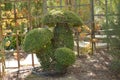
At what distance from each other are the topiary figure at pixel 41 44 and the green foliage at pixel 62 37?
16 centimetres

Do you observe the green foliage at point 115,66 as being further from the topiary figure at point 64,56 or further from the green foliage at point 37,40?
the green foliage at point 37,40

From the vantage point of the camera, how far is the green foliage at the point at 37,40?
19.6 feet

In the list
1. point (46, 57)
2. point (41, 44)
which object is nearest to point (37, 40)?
point (41, 44)

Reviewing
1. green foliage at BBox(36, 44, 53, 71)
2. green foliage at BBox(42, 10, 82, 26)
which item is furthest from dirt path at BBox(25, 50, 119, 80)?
green foliage at BBox(42, 10, 82, 26)

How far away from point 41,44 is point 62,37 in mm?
448

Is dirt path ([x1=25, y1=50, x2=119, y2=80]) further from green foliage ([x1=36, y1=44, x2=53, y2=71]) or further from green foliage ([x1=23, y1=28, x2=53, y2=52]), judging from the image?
green foliage ([x1=23, y1=28, x2=53, y2=52])

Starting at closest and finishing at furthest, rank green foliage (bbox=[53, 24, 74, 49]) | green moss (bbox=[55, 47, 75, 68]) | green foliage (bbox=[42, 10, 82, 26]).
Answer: green moss (bbox=[55, 47, 75, 68])
green foliage (bbox=[42, 10, 82, 26])
green foliage (bbox=[53, 24, 74, 49])

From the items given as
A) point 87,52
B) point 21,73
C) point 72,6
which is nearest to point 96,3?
point 72,6

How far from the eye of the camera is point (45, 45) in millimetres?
6109

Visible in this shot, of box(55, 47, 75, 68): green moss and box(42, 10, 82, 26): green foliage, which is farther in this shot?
box(42, 10, 82, 26): green foliage

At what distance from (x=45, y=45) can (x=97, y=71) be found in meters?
1.12

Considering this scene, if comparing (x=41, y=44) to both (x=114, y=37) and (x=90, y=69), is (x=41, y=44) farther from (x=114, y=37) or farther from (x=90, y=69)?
(x=114, y=37)

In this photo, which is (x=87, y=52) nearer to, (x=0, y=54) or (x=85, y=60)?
(x=85, y=60)

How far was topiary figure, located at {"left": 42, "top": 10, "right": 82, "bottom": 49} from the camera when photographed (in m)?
6.09
